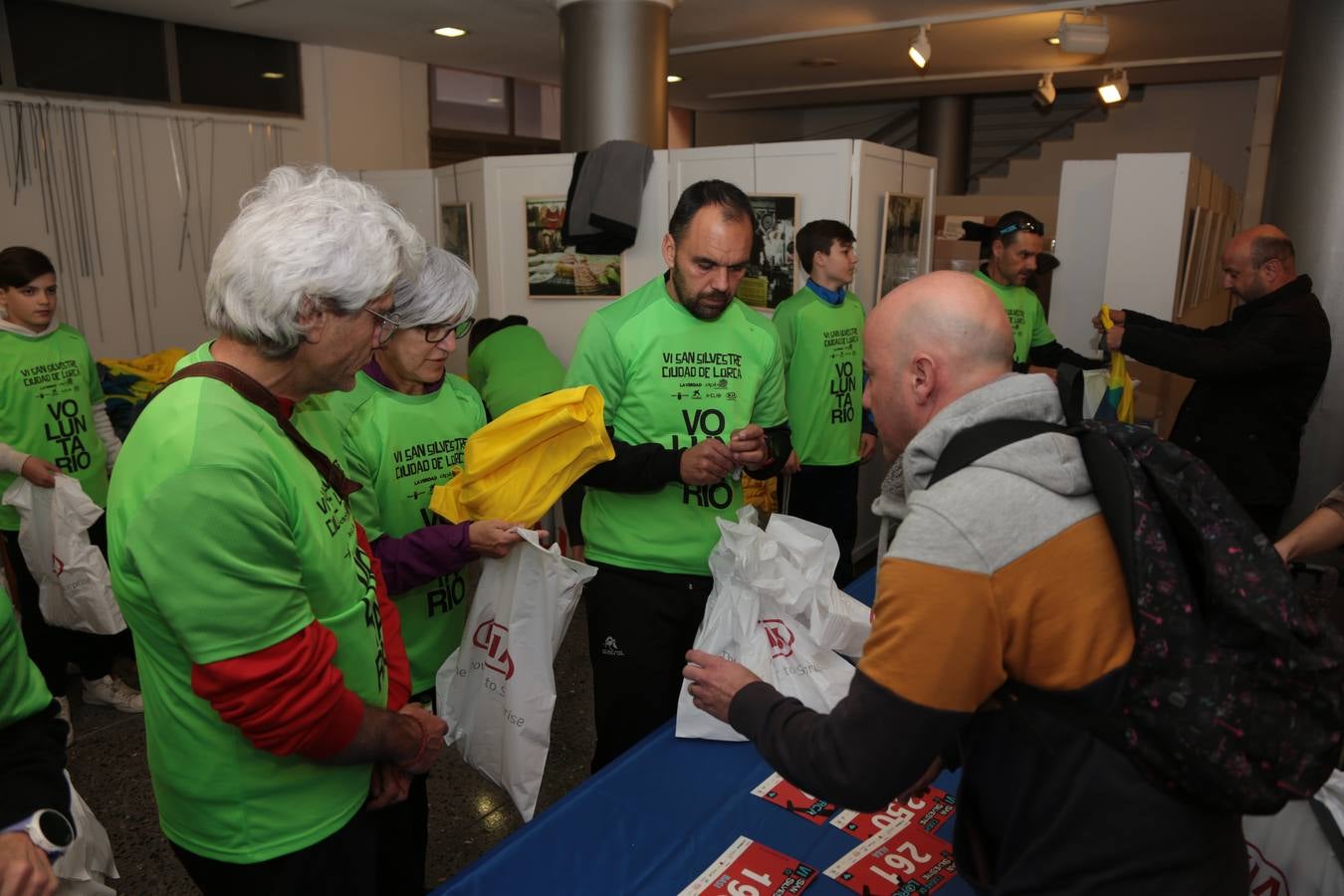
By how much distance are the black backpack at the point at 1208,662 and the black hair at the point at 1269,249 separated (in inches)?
115

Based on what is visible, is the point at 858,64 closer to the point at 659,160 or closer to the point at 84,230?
the point at 659,160

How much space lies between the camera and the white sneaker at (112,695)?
3.23 meters

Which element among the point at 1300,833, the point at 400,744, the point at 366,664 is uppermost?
the point at 366,664

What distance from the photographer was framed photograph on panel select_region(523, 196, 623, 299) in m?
4.33

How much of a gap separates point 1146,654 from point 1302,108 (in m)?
3.92

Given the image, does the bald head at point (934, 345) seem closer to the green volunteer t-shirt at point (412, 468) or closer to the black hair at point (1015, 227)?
the green volunteer t-shirt at point (412, 468)

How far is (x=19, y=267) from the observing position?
302 centimetres

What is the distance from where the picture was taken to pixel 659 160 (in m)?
4.18

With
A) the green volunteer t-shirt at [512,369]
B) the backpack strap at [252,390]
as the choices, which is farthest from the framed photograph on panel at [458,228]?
the backpack strap at [252,390]

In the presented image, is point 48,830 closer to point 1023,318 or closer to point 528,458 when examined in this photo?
point 528,458

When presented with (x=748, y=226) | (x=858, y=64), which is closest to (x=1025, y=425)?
(x=748, y=226)

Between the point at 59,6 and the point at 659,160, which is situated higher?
the point at 59,6

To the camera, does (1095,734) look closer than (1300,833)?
Yes

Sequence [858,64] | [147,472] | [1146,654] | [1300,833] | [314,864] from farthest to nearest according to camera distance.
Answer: [858,64], [1300,833], [314,864], [147,472], [1146,654]
